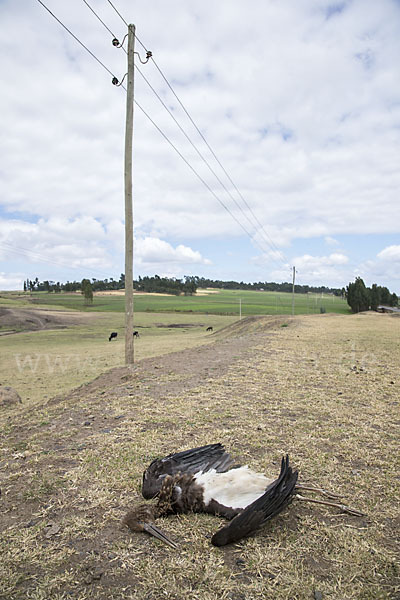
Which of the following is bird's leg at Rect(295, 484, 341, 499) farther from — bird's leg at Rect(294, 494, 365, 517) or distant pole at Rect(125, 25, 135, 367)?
distant pole at Rect(125, 25, 135, 367)

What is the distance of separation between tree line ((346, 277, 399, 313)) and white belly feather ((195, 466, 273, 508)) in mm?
78724

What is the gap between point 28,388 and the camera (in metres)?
12.4

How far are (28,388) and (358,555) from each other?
11.8 meters

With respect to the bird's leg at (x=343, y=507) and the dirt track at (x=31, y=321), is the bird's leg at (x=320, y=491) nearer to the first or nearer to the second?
the bird's leg at (x=343, y=507)

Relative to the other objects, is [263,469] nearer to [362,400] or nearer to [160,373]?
[362,400]

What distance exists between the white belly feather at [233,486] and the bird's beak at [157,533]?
49cm

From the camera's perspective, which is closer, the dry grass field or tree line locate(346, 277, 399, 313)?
the dry grass field

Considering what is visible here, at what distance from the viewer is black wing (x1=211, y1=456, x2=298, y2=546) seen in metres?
2.86

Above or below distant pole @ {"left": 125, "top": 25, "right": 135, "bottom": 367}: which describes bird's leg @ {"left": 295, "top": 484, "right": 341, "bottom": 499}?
below

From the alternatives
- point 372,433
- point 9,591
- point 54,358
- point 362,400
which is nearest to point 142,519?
point 9,591

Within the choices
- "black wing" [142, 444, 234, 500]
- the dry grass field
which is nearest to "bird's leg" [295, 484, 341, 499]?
the dry grass field

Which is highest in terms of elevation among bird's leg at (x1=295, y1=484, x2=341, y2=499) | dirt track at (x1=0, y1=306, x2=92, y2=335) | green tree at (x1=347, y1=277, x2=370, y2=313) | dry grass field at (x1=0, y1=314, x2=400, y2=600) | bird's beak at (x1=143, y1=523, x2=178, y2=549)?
green tree at (x1=347, y1=277, x2=370, y2=313)

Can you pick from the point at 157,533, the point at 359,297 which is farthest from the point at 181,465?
the point at 359,297

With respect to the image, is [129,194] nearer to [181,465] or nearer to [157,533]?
[181,465]
